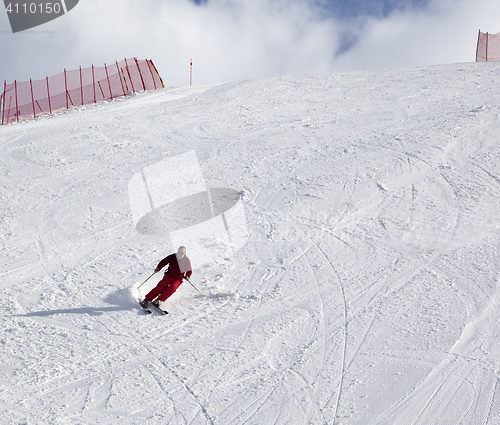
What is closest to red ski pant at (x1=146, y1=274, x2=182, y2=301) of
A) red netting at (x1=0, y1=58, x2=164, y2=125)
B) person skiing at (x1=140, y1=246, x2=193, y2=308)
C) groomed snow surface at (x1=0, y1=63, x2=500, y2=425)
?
person skiing at (x1=140, y1=246, x2=193, y2=308)

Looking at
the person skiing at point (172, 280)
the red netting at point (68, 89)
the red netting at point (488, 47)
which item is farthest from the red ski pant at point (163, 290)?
the red netting at point (488, 47)

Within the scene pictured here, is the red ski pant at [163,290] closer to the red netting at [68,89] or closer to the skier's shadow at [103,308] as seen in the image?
the skier's shadow at [103,308]

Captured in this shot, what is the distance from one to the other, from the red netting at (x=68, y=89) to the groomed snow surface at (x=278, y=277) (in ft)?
21.7

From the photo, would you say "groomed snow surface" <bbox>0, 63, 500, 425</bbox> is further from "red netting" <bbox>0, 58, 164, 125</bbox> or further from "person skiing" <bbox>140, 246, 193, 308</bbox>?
"red netting" <bbox>0, 58, 164, 125</bbox>

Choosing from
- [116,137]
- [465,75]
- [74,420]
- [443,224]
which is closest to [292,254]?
[443,224]

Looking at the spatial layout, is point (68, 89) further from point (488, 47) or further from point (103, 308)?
point (488, 47)

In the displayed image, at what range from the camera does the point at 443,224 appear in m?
8.57

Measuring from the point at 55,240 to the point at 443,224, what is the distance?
7.45 metres

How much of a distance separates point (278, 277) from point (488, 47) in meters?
18.5

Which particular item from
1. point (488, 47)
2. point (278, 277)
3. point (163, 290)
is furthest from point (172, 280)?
point (488, 47)

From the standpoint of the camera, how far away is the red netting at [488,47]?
20.5 meters

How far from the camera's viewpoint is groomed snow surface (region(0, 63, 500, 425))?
4.99m

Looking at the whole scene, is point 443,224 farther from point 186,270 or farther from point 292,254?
point 186,270

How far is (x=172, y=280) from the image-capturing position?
22.6ft
